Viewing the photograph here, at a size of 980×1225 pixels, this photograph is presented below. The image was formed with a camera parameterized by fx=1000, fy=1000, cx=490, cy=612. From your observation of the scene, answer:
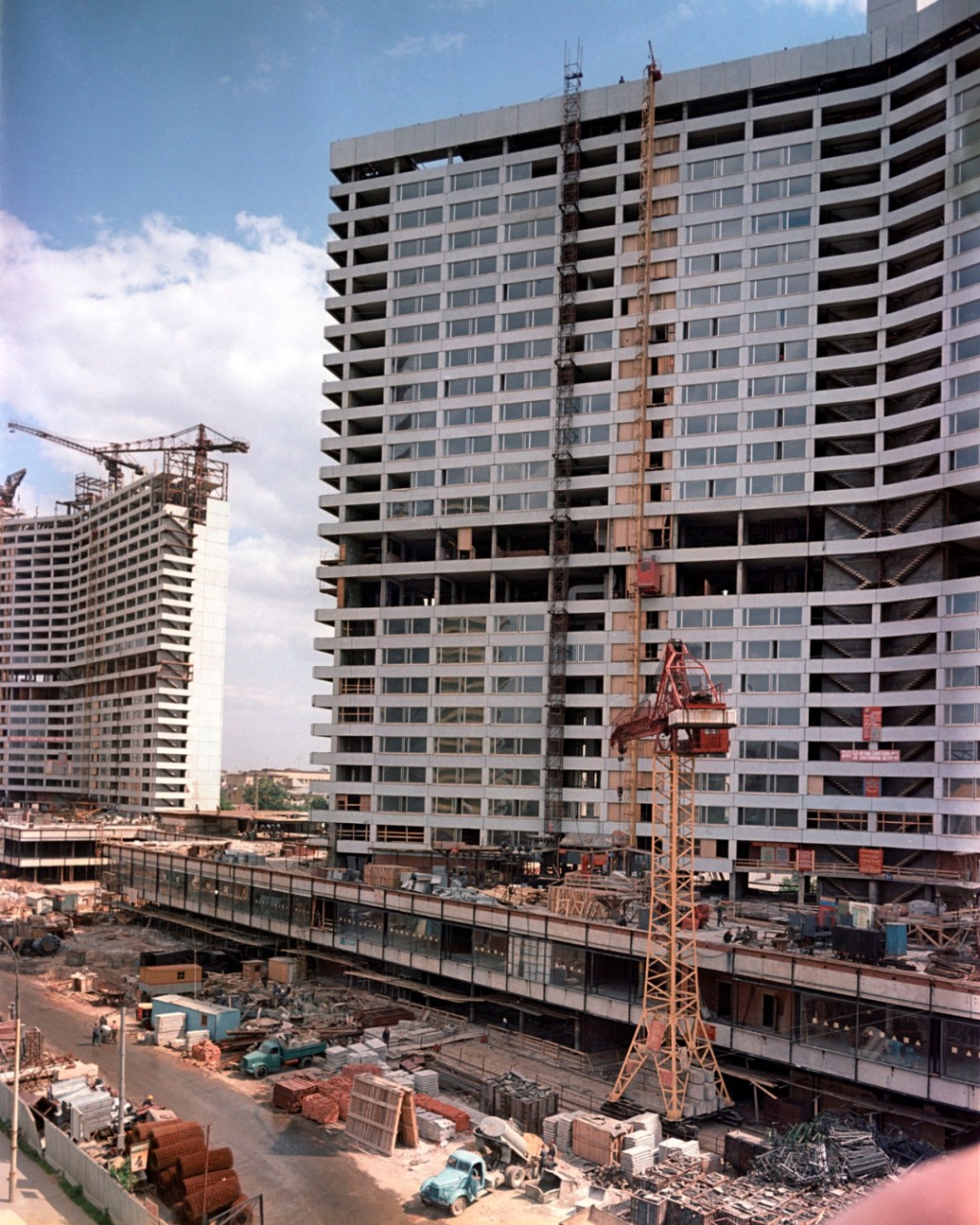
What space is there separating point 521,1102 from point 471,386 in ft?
152

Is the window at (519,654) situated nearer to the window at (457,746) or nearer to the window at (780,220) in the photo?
the window at (457,746)

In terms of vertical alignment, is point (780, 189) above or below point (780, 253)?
above

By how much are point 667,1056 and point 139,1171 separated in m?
15.0

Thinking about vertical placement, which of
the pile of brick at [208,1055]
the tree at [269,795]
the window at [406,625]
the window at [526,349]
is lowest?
the tree at [269,795]

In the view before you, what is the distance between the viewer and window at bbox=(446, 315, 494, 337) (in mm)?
64750

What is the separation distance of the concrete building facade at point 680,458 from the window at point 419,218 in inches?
11.8

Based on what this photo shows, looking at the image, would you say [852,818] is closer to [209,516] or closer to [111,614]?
[209,516]

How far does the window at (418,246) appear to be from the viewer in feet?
219

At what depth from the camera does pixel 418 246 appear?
67.4 metres

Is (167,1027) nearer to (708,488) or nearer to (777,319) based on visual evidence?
(708,488)

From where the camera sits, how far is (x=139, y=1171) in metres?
24.0

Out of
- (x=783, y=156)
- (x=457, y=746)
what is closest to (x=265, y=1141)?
(x=457, y=746)

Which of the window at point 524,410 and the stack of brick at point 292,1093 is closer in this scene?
the stack of brick at point 292,1093

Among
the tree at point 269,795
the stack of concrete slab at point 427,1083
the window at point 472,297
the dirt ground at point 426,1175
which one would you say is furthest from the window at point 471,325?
A: the tree at point 269,795
